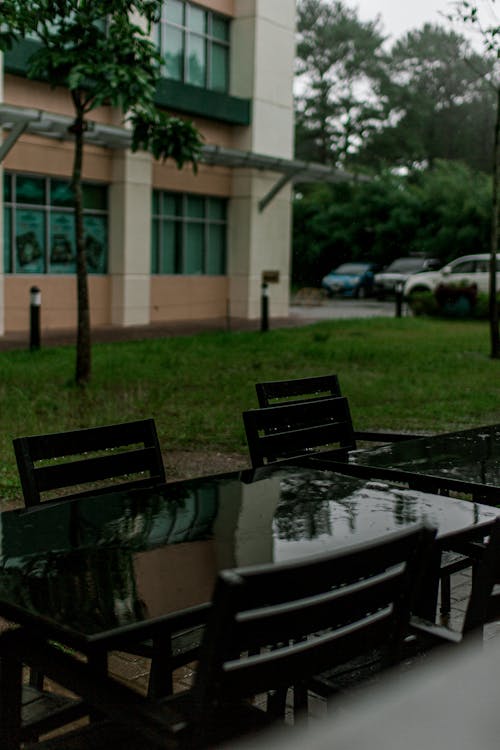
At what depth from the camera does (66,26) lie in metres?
11.1

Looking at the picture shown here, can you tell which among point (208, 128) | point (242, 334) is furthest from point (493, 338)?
point (208, 128)

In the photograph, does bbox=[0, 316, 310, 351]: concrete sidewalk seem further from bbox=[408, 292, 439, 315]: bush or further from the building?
bbox=[408, 292, 439, 315]: bush

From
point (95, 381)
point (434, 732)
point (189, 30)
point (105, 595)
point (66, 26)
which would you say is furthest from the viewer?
point (189, 30)

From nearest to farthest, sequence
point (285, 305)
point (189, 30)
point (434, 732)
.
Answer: point (434, 732) < point (189, 30) < point (285, 305)

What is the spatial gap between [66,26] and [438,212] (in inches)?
1285

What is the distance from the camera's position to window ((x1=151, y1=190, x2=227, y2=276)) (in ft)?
76.7

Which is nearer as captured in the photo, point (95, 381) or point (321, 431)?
point (321, 431)

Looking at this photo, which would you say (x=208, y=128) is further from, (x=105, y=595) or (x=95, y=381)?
(x=105, y=595)

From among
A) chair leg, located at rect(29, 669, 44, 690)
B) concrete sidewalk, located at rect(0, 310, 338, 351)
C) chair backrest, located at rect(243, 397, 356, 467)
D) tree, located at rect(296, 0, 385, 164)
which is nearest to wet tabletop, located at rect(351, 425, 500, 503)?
chair backrest, located at rect(243, 397, 356, 467)

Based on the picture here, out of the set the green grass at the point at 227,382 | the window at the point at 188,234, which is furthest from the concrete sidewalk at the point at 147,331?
the green grass at the point at 227,382

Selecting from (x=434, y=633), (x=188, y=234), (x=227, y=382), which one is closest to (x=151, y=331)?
(x=188, y=234)

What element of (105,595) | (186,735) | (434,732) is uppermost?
(434,732)

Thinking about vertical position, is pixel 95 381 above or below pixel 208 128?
below

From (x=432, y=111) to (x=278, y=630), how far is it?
57194 millimetres
